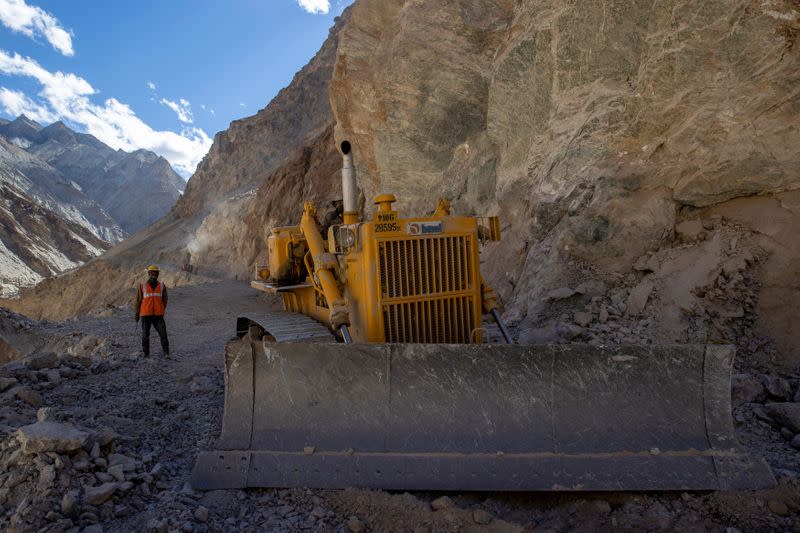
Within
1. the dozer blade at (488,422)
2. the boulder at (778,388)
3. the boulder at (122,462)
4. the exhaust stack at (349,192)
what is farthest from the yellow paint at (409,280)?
the boulder at (778,388)

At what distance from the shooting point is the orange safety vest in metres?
8.07

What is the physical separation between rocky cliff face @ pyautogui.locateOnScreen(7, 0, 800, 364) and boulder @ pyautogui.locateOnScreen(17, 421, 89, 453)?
206 inches

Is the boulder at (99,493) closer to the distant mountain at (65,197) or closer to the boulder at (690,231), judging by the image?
the boulder at (690,231)

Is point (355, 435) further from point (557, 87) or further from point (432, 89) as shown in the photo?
point (432, 89)

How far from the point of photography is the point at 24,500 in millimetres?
3119

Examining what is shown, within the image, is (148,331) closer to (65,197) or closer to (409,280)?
(409,280)

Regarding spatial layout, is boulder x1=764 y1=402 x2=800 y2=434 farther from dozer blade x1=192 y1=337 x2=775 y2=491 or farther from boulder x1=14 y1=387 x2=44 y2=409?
boulder x1=14 y1=387 x2=44 y2=409

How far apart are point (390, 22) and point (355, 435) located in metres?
14.0

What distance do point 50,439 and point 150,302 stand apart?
486 cm

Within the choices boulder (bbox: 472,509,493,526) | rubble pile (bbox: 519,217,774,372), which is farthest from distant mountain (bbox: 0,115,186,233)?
boulder (bbox: 472,509,493,526)

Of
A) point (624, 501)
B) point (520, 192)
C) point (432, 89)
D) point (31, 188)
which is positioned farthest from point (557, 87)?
point (31, 188)

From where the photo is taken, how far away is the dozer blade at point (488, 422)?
3.54m

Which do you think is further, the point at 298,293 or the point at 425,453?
the point at 298,293

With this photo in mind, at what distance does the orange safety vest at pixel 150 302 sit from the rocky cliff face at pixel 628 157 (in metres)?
5.31
